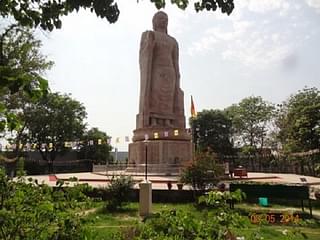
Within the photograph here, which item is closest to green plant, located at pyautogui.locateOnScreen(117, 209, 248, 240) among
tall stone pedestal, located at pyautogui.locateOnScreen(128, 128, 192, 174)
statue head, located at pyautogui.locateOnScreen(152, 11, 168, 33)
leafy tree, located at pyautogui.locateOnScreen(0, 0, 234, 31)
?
leafy tree, located at pyautogui.locateOnScreen(0, 0, 234, 31)

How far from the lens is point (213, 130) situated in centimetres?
5269

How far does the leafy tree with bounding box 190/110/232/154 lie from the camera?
170 ft

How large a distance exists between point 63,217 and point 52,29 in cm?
173

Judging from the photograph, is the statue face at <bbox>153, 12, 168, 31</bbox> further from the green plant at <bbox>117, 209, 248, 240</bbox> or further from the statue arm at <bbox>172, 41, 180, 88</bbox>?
the green plant at <bbox>117, 209, 248, 240</bbox>

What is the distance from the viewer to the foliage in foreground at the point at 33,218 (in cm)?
315

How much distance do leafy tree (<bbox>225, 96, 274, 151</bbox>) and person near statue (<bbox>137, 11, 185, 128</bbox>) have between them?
18.8m

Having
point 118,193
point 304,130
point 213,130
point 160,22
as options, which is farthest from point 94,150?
point 118,193

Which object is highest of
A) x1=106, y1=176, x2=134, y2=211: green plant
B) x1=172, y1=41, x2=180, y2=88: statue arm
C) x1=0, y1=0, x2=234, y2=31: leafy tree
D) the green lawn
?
x1=172, y1=41, x2=180, y2=88: statue arm

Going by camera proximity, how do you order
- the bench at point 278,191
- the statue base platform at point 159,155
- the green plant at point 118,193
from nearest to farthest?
the bench at point 278,191 → the green plant at point 118,193 → the statue base platform at point 159,155

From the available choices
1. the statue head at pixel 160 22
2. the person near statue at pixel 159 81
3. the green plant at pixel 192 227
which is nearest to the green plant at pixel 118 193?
the green plant at pixel 192 227

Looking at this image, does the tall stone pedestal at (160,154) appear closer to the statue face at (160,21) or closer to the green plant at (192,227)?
the statue face at (160,21)

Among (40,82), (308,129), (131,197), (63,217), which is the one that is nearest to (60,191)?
(63,217)

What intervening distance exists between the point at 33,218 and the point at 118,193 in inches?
378

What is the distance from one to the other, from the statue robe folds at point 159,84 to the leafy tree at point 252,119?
1899 centimetres
